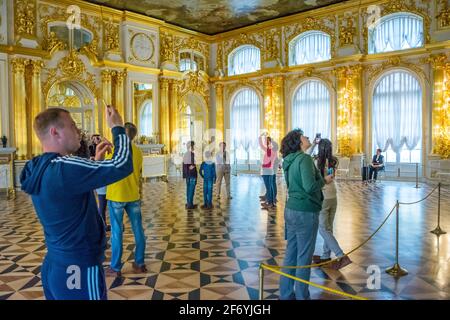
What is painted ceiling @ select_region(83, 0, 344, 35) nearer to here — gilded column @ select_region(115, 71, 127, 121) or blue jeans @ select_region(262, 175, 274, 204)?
gilded column @ select_region(115, 71, 127, 121)

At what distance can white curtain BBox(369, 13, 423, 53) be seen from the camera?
14.6 metres

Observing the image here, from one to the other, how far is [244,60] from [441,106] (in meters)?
9.21

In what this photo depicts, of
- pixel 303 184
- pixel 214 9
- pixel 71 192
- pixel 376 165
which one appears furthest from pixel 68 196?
pixel 214 9

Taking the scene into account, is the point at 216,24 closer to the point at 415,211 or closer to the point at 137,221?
the point at 415,211

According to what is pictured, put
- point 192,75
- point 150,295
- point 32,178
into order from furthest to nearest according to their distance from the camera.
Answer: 1. point 192,75
2. point 150,295
3. point 32,178

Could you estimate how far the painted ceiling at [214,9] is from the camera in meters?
15.5

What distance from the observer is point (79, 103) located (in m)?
15.4

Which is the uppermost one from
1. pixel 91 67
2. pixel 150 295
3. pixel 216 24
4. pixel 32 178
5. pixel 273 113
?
pixel 216 24

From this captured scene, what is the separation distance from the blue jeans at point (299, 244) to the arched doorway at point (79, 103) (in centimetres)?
1314

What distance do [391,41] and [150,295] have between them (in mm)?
14480
